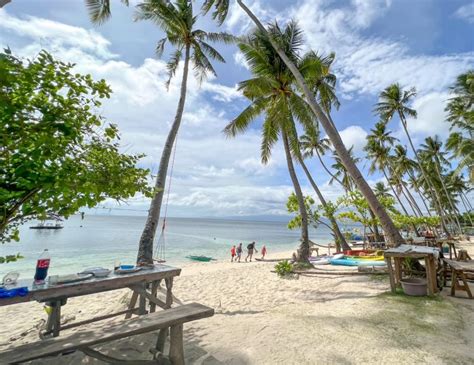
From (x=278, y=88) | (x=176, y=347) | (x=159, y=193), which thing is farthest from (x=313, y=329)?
(x=278, y=88)

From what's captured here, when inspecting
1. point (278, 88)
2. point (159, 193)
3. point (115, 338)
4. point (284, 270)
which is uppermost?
point (278, 88)

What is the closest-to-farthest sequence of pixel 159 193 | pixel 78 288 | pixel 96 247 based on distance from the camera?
pixel 78 288 → pixel 159 193 → pixel 96 247

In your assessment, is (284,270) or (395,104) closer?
(284,270)

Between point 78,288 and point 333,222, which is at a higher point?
point 333,222

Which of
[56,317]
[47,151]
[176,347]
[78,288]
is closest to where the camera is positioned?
[47,151]

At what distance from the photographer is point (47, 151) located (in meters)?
2.13

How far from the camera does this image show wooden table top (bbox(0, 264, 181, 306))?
2726 mm

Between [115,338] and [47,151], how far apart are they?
68.5 inches

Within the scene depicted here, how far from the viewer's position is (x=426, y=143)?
3031cm

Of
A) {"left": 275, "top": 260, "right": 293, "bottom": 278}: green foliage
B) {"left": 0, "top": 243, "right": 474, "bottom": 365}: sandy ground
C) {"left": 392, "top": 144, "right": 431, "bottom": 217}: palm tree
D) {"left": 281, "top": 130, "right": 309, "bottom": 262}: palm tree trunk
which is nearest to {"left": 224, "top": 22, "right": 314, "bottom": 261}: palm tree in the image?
{"left": 281, "top": 130, "right": 309, "bottom": 262}: palm tree trunk

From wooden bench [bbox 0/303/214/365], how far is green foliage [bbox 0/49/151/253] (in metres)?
1.08

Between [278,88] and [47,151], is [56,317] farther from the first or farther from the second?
[278,88]

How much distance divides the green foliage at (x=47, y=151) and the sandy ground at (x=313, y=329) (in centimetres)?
216

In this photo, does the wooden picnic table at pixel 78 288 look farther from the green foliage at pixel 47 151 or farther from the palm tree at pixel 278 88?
the palm tree at pixel 278 88
